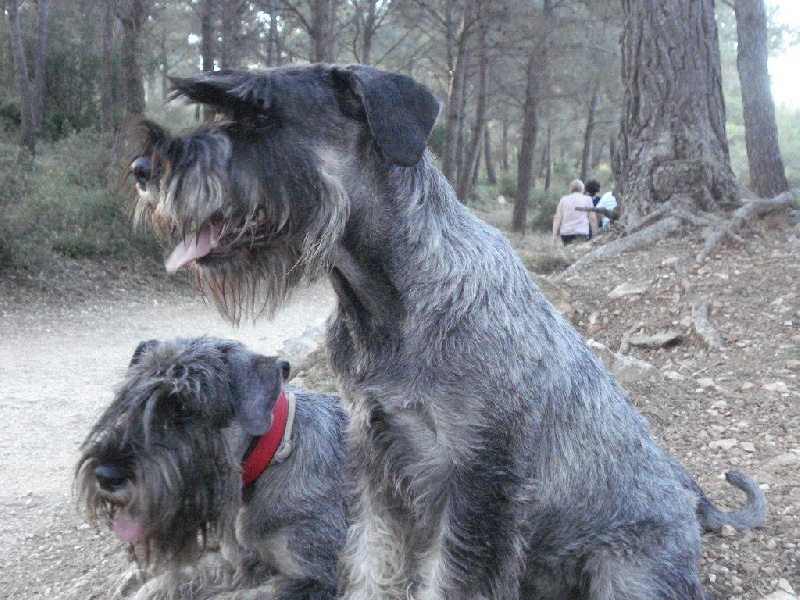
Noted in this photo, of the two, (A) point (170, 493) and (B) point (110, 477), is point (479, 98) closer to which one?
(A) point (170, 493)

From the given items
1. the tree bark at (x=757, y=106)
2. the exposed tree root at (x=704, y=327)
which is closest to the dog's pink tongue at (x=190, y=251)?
the exposed tree root at (x=704, y=327)

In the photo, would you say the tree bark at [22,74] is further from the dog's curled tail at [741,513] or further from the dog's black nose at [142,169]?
the dog's curled tail at [741,513]

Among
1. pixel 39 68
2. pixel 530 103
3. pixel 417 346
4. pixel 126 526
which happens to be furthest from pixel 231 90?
pixel 39 68

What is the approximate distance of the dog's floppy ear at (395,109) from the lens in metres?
2.72

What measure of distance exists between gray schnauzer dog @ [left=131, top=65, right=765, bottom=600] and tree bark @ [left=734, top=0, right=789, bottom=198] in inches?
420

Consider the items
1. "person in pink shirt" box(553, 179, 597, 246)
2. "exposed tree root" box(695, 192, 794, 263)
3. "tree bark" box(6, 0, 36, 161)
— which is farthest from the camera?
"tree bark" box(6, 0, 36, 161)

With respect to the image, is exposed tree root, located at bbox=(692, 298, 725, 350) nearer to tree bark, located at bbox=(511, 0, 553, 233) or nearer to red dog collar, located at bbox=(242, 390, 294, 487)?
red dog collar, located at bbox=(242, 390, 294, 487)

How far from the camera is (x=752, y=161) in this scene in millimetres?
13703

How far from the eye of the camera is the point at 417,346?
285cm

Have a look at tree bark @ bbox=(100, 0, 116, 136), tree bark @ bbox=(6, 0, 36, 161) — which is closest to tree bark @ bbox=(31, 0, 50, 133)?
tree bark @ bbox=(100, 0, 116, 136)

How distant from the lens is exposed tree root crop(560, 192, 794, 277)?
8.53 m

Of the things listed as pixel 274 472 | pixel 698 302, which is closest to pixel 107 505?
pixel 274 472

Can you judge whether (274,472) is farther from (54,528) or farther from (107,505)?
(54,528)

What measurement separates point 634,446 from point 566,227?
509 inches
